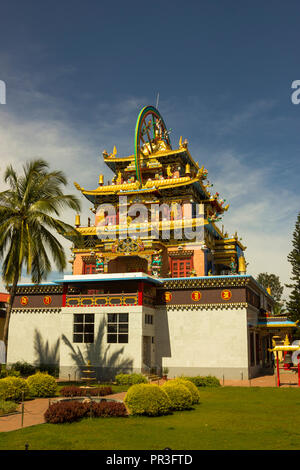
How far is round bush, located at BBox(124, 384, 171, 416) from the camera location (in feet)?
55.0

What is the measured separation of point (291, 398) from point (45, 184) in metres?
18.4

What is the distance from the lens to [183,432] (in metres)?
13.8

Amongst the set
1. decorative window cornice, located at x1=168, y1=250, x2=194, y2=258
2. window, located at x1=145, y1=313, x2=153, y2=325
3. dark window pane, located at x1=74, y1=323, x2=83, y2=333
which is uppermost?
decorative window cornice, located at x1=168, y1=250, x2=194, y2=258

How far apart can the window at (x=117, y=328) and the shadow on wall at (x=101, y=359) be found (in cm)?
51

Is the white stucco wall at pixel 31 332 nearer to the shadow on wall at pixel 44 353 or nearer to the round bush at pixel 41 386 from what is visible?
the shadow on wall at pixel 44 353

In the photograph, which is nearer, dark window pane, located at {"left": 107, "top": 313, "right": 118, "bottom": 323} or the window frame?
the window frame

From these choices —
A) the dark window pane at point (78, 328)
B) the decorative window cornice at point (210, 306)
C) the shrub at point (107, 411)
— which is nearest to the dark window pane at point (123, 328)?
the dark window pane at point (78, 328)

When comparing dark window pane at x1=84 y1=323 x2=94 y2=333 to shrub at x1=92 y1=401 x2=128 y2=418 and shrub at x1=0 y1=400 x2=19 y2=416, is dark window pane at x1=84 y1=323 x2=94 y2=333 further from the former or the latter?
shrub at x1=92 y1=401 x2=128 y2=418

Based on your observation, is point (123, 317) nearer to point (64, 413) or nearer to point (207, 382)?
point (207, 382)

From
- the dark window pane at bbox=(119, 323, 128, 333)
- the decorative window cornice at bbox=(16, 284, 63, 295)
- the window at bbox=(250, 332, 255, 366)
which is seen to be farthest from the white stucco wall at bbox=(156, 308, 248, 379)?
the decorative window cornice at bbox=(16, 284, 63, 295)

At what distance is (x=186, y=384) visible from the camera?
19969 millimetres

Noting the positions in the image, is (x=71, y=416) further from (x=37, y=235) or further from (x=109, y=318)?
(x=109, y=318)

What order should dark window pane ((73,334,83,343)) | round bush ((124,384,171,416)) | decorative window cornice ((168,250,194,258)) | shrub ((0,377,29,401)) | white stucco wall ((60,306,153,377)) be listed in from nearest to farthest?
round bush ((124,384,171,416)), shrub ((0,377,29,401)), white stucco wall ((60,306,153,377)), dark window pane ((73,334,83,343)), decorative window cornice ((168,250,194,258))

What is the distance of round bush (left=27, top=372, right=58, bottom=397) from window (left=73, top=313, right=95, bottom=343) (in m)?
9.67
